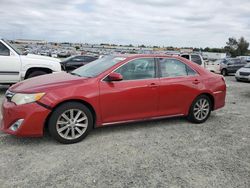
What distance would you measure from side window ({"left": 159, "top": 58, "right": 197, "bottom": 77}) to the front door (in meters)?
0.22

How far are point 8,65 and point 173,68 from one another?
5.41 metres

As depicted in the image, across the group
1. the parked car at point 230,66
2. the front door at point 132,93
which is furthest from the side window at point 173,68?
the parked car at point 230,66

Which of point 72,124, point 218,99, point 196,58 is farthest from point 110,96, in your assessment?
point 196,58

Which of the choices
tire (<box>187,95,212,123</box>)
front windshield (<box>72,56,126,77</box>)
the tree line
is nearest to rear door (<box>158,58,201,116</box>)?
tire (<box>187,95,212,123</box>)

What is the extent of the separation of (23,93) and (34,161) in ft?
3.80

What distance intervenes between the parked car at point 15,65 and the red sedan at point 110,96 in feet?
12.5

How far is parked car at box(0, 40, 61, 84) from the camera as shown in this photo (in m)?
8.85

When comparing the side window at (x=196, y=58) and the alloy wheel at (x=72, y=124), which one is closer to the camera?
the alloy wheel at (x=72, y=124)

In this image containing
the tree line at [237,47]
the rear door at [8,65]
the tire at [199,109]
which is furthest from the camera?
the tree line at [237,47]

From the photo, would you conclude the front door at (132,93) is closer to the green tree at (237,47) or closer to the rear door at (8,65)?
the rear door at (8,65)

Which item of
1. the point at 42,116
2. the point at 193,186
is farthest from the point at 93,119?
the point at 193,186

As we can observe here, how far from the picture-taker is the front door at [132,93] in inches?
200

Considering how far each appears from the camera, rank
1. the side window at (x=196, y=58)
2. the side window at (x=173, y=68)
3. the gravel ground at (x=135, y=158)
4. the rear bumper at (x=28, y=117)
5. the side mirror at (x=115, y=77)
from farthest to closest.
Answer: the side window at (x=196, y=58), the side window at (x=173, y=68), the side mirror at (x=115, y=77), the rear bumper at (x=28, y=117), the gravel ground at (x=135, y=158)

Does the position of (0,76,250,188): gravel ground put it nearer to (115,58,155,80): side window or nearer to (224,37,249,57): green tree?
(115,58,155,80): side window
